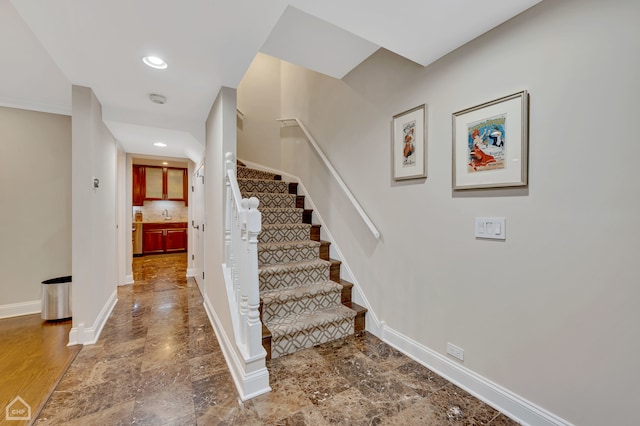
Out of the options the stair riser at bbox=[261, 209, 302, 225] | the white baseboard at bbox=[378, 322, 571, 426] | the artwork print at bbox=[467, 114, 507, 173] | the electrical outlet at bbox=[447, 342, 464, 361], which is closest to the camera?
A: the white baseboard at bbox=[378, 322, 571, 426]

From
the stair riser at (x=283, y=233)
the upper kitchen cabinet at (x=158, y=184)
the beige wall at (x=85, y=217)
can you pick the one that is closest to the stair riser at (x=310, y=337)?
the stair riser at (x=283, y=233)

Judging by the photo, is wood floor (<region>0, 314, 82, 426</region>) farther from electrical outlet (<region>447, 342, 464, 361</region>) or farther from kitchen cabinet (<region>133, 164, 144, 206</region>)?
kitchen cabinet (<region>133, 164, 144, 206</region>)

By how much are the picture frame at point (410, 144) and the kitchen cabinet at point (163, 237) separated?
628 centimetres

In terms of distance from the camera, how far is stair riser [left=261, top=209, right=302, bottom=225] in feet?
9.83

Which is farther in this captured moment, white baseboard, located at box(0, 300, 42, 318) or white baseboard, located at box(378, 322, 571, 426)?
white baseboard, located at box(0, 300, 42, 318)

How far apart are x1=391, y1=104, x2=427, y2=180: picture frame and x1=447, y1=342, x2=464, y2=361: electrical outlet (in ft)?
3.80

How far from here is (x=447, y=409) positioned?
150 centimetres

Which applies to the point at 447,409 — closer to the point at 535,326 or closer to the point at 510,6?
the point at 535,326

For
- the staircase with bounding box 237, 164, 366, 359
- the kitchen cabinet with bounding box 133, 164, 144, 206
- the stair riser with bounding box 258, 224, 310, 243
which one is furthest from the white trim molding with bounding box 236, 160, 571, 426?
the kitchen cabinet with bounding box 133, 164, 144, 206

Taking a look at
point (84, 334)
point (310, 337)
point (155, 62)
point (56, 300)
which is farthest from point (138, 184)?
point (310, 337)

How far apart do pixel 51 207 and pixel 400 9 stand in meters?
3.96

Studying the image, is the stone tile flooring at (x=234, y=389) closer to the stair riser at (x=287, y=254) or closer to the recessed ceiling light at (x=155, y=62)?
the stair riser at (x=287, y=254)

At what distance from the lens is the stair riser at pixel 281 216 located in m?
3.00

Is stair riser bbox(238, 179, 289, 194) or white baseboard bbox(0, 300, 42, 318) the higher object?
stair riser bbox(238, 179, 289, 194)
